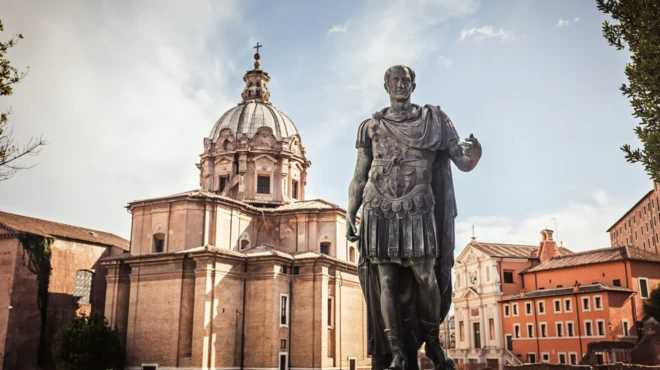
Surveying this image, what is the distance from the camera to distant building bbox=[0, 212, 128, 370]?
131 feet

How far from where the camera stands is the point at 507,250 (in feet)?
199

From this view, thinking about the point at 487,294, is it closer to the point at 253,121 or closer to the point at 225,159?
the point at 253,121

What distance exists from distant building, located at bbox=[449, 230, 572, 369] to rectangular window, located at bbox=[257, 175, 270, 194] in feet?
79.1

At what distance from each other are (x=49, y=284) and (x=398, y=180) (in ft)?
138

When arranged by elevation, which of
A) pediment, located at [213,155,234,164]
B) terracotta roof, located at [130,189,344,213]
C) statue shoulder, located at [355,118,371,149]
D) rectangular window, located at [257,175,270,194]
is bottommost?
statue shoulder, located at [355,118,371,149]

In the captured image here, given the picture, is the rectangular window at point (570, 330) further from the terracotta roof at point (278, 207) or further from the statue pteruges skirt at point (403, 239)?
the statue pteruges skirt at point (403, 239)

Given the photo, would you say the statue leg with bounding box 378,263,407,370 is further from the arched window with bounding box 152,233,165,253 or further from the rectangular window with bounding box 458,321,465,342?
the rectangular window with bounding box 458,321,465,342

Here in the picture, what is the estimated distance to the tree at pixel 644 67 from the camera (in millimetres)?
10211

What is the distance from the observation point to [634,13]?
35.1 feet

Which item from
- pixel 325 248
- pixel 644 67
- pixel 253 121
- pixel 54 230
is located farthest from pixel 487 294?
pixel 644 67

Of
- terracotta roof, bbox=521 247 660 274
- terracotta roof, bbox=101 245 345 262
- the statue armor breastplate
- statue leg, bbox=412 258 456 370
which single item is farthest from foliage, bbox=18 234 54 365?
statue leg, bbox=412 258 456 370

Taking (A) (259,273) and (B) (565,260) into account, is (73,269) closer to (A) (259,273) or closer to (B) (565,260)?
(A) (259,273)

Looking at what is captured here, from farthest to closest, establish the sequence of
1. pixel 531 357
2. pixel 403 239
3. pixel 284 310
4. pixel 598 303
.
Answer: pixel 531 357, pixel 598 303, pixel 284 310, pixel 403 239

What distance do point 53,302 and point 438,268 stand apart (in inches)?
1676
